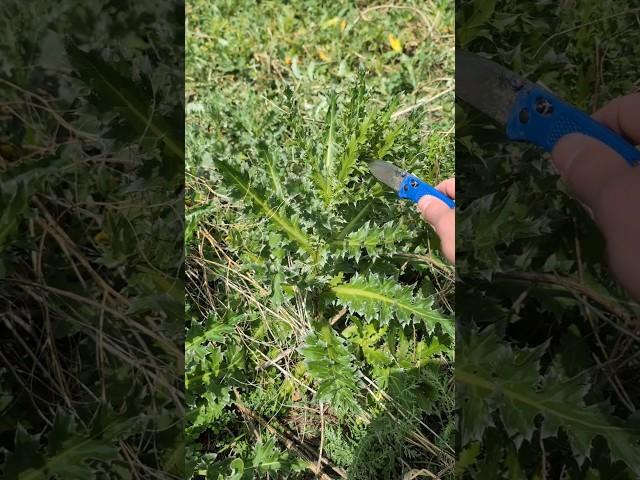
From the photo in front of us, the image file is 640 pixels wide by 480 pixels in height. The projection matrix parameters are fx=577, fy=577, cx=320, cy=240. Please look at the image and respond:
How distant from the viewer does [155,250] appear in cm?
192

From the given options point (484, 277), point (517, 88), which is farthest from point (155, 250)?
point (517, 88)

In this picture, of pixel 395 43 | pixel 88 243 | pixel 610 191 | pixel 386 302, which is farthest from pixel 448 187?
pixel 88 243

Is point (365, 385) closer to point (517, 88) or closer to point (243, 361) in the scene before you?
point (243, 361)

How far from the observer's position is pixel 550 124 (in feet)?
4.82

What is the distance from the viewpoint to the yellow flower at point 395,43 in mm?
2562

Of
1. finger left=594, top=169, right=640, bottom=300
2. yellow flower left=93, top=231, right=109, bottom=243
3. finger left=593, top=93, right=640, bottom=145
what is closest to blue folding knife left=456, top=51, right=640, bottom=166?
finger left=594, top=169, right=640, bottom=300

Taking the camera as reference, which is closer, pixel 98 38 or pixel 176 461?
pixel 176 461

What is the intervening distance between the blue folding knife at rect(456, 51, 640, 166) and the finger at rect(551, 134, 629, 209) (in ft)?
0.12

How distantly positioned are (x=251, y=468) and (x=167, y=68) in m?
1.46

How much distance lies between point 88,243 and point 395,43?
1.55m

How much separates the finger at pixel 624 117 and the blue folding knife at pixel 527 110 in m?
0.23

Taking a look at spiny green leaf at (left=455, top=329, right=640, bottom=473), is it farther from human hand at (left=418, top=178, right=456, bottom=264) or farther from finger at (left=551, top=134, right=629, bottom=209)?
finger at (left=551, top=134, right=629, bottom=209)

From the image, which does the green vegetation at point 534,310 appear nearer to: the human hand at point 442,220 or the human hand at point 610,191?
the human hand at point 442,220

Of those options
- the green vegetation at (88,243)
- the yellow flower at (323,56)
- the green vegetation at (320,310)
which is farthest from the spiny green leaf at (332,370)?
the yellow flower at (323,56)
